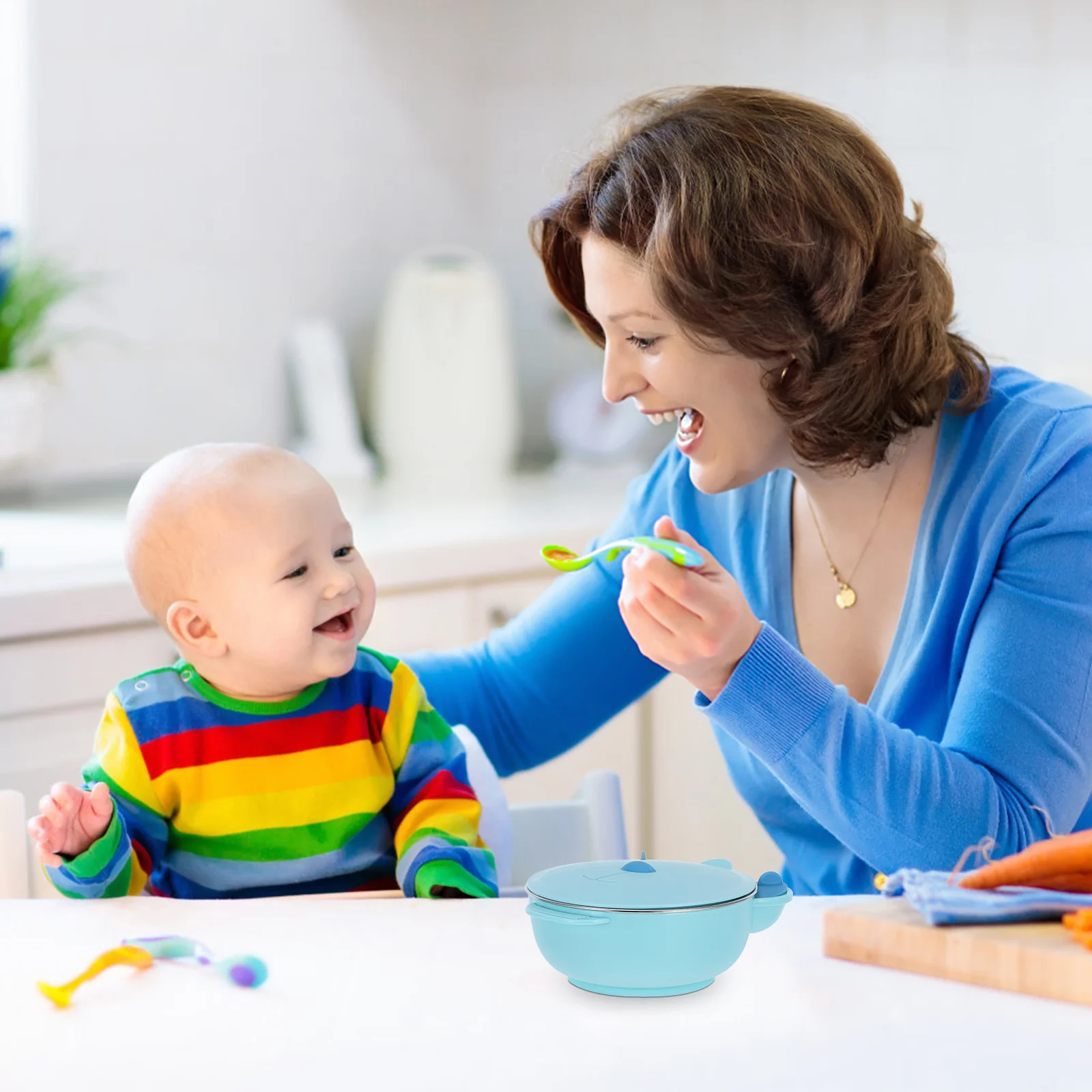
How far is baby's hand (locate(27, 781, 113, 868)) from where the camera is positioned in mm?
1112

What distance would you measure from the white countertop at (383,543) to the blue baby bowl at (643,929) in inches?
43.6

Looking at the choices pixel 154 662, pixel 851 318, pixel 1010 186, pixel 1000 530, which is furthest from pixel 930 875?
pixel 1010 186

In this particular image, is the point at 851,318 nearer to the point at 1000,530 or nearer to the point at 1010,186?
the point at 1000,530

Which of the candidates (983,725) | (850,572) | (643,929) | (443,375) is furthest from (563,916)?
(443,375)

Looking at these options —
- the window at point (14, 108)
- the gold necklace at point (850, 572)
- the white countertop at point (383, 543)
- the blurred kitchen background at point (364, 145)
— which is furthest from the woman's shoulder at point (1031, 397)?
the window at point (14, 108)

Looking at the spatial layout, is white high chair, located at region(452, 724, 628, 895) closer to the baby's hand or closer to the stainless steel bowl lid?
the baby's hand

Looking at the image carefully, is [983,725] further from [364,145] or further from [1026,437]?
[364,145]

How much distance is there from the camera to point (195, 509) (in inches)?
48.2

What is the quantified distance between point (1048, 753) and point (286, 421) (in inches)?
74.8

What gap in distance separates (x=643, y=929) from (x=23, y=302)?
1766mm

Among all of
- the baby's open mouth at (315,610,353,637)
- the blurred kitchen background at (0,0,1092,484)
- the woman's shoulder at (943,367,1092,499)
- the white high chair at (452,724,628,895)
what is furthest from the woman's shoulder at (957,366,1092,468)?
the blurred kitchen background at (0,0,1092,484)

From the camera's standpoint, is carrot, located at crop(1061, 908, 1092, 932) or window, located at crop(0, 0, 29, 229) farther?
window, located at crop(0, 0, 29, 229)

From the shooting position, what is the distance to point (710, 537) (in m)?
1.63

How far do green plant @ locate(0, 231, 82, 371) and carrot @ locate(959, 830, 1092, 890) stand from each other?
1.80 meters
